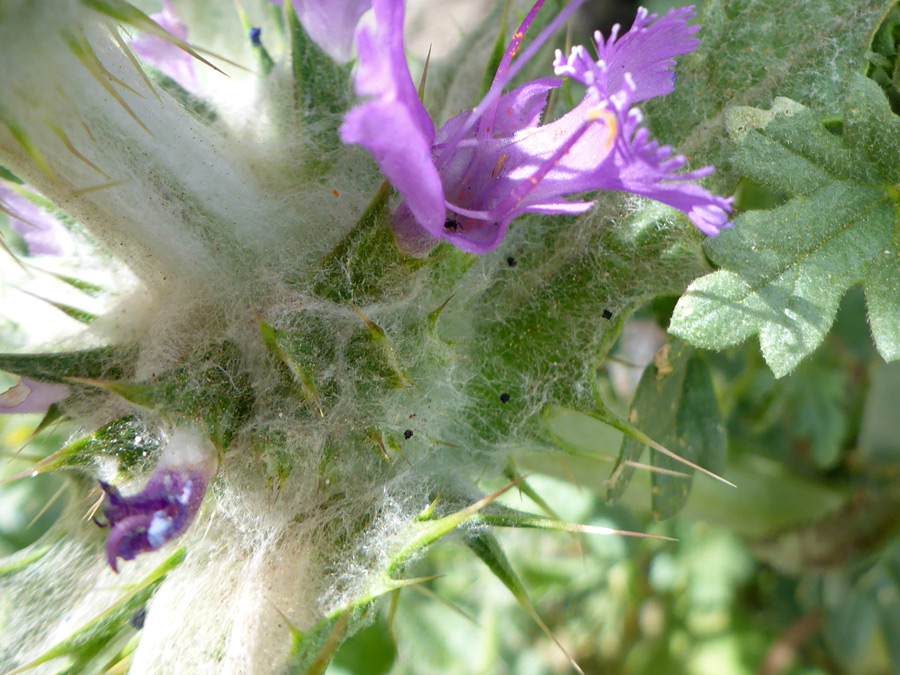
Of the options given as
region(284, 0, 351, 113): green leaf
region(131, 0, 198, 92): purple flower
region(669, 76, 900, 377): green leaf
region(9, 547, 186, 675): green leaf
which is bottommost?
region(669, 76, 900, 377): green leaf

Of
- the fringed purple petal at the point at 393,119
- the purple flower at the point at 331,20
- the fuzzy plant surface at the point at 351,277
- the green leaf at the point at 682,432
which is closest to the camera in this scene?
the fringed purple petal at the point at 393,119

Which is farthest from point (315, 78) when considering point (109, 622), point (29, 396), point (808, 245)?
point (109, 622)

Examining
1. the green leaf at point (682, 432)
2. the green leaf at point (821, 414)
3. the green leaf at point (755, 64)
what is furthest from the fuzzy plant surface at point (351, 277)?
the green leaf at point (821, 414)

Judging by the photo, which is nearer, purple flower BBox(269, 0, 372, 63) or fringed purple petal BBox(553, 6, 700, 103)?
fringed purple petal BBox(553, 6, 700, 103)

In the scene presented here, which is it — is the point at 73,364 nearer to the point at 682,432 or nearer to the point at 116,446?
the point at 116,446

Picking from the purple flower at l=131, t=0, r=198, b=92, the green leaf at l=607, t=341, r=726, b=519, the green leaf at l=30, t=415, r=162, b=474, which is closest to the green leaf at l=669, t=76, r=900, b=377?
the green leaf at l=607, t=341, r=726, b=519

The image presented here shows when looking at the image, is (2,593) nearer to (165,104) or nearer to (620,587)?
(165,104)

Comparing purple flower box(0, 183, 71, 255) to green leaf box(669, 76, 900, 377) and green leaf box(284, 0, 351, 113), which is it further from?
green leaf box(669, 76, 900, 377)

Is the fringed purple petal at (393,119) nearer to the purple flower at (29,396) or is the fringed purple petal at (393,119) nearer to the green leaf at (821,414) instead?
the purple flower at (29,396)
